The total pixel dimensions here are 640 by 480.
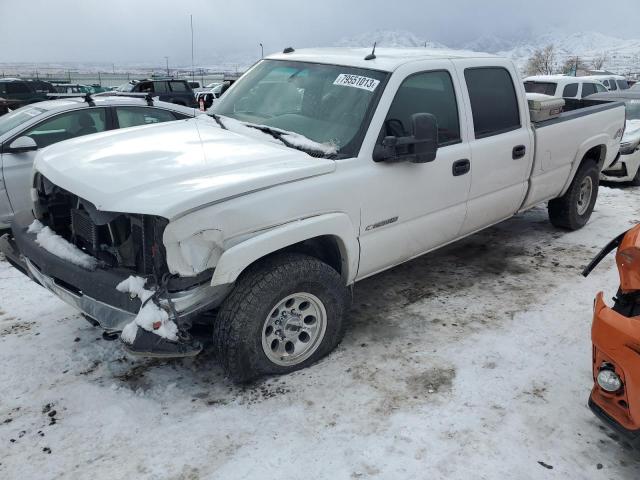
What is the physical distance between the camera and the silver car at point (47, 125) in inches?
213

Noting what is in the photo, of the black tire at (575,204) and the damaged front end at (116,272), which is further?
the black tire at (575,204)

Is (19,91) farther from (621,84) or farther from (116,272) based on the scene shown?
(621,84)

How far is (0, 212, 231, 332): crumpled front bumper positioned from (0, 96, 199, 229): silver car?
2.55 m

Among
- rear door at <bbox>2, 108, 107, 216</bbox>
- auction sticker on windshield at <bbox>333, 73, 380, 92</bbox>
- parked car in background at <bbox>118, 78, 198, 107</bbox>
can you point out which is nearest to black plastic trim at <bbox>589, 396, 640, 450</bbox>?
auction sticker on windshield at <bbox>333, 73, 380, 92</bbox>

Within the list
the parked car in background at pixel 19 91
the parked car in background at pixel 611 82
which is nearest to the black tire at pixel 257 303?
the parked car in background at pixel 611 82

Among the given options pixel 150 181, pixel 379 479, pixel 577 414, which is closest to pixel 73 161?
pixel 150 181

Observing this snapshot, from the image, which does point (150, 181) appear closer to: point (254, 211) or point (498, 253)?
point (254, 211)

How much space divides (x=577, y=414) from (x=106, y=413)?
267 centimetres

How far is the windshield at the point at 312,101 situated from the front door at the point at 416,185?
0.52ft

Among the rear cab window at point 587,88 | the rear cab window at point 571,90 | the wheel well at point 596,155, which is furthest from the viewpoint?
the rear cab window at point 587,88

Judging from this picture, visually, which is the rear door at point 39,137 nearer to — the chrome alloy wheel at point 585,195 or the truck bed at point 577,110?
the truck bed at point 577,110

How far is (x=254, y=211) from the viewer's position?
282 centimetres

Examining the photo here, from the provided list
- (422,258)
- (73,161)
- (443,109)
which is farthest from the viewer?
(422,258)

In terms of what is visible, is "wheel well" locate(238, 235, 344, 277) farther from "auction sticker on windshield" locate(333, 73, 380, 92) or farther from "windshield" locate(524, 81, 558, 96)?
"windshield" locate(524, 81, 558, 96)
